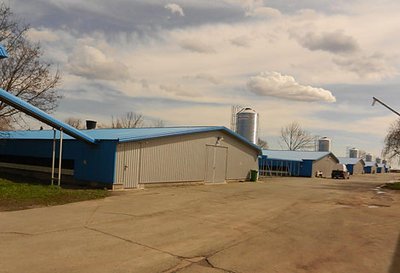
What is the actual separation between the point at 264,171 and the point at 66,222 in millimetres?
48697

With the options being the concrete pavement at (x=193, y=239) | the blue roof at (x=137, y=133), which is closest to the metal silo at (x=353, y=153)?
the blue roof at (x=137, y=133)

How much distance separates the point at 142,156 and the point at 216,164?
27.7 ft

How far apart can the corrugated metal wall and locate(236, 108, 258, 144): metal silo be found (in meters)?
21.8

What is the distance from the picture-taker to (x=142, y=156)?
2267cm

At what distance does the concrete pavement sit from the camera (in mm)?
7534

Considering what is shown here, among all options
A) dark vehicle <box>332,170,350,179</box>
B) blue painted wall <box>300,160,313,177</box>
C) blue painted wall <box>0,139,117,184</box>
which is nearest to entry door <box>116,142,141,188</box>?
blue painted wall <box>0,139,117,184</box>

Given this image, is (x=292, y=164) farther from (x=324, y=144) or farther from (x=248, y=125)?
(x=324, y=144)

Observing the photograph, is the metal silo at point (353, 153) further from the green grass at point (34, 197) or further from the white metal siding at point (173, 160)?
the green grass at point (34, 197)

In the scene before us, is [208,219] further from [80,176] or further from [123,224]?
[80,176]

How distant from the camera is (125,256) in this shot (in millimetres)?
7859

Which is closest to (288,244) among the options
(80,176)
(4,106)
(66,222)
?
(66,222)

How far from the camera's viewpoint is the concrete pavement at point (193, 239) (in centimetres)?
753

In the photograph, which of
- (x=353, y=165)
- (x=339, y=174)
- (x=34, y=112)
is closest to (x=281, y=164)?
(x=339, y=174)

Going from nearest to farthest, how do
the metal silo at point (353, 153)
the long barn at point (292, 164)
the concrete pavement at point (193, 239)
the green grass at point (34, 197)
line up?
the concrete pavement at point (193, 239), the green grass at point (34, 197), the long barn at point (292, 164), the metal silo at point (353, 153)
